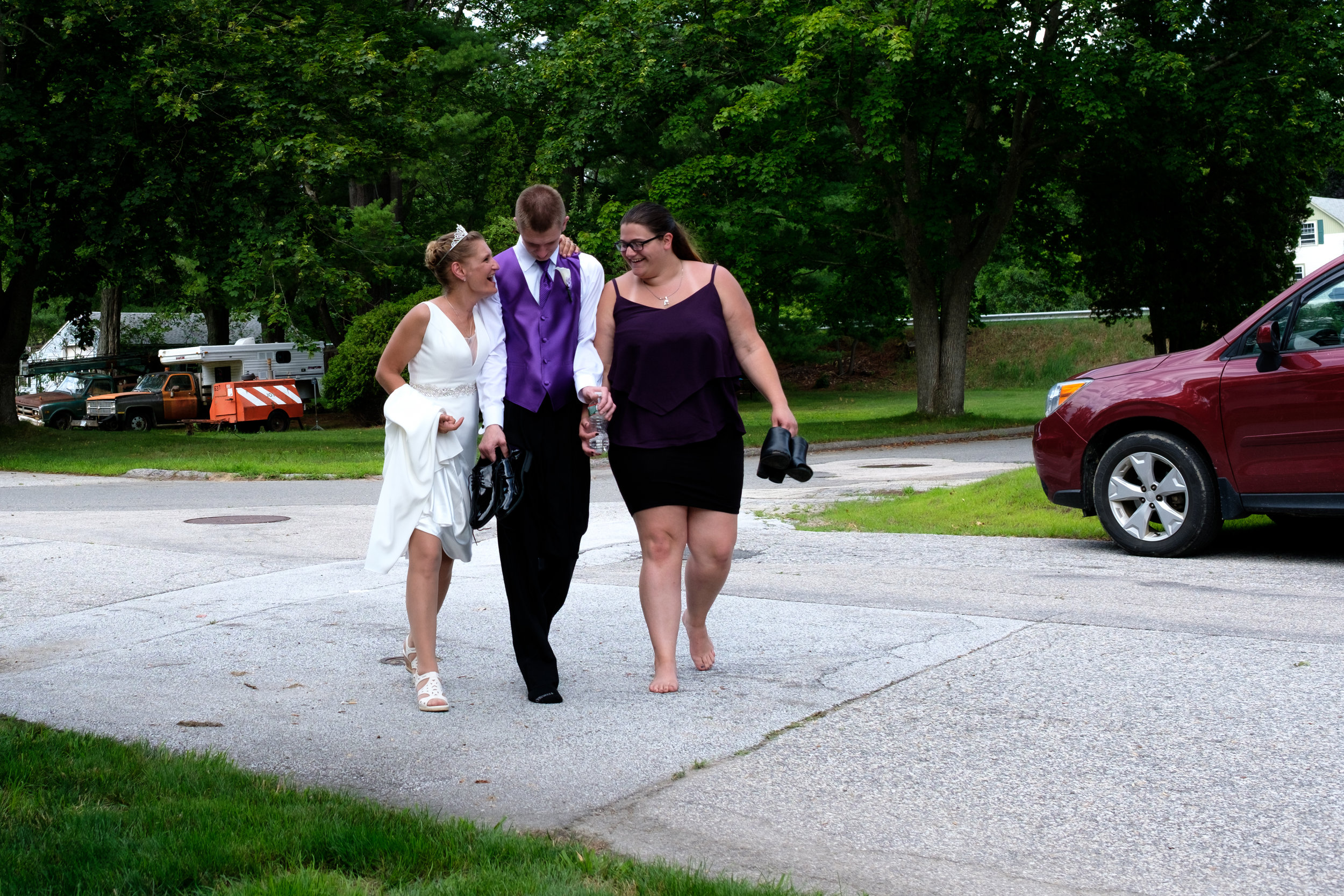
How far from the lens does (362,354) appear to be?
3791 cm

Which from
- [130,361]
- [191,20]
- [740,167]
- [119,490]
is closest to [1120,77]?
[740,167]

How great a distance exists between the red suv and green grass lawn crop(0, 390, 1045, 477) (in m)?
11.1

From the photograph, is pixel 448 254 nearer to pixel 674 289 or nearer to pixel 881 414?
pixel 674 289

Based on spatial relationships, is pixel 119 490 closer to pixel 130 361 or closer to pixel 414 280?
→ pixel 414 280

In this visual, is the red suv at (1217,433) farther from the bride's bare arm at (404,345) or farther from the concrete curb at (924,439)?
the concrete curb at (924,439)

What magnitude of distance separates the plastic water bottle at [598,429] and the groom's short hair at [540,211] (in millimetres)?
714

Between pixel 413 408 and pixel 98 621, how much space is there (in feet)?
9.52

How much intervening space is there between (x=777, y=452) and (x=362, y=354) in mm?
34214

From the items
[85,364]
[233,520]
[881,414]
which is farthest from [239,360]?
[233,520]

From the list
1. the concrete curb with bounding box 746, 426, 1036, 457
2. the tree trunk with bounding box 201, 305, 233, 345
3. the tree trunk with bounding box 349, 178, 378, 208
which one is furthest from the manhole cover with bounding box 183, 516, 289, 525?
the tree trunk with bounding box 201, 305, 233, 345

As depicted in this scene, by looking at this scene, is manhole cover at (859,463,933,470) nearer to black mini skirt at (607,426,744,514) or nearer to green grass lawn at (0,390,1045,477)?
green grass lawn at (0,390,1045,477)

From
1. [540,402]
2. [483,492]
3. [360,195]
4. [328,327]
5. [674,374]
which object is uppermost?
[360,195]

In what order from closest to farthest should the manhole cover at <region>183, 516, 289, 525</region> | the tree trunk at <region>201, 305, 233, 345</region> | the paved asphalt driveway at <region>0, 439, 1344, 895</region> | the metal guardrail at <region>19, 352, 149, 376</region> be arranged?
the paved asphalt driveway at <region>0, 439, 1344, 895</region>, the manhole cover at <region>183, 516, 289, 525</region>, the metal guardrail at <region>19, 352, 149, 376</region>, the tree trunk at <region>201, 305, 233, 345</region>

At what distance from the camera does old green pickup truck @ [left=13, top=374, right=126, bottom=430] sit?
38.3 metres
